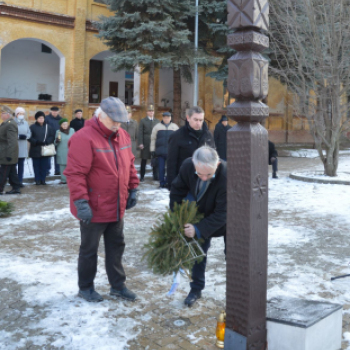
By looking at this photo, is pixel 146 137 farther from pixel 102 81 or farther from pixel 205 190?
pixel 102 81

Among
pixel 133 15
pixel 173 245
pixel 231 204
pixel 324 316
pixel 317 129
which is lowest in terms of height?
pixel 324 316

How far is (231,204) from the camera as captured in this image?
379 cm

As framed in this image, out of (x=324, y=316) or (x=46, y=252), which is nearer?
(x=324, y=316)

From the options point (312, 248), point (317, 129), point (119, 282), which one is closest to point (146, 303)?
point (119, 282)

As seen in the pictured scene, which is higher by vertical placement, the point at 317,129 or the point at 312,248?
the point at 317,129

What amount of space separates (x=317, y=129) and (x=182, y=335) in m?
11.1

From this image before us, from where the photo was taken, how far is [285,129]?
98.3 feet

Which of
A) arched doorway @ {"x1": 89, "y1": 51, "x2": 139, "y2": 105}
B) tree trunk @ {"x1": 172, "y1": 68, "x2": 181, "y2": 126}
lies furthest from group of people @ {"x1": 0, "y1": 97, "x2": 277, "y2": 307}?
arched doorway @ {"x1": 89, "y1": 51, "x2": 139, "y2": 105}

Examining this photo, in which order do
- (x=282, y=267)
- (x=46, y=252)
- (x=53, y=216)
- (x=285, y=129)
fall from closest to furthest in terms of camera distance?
1. (x=282, y=267)
2. (x=46, y=252)
3. (x=53, y=216)
4. (x=285, y=129)

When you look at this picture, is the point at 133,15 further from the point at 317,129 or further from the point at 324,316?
the point at 324,316

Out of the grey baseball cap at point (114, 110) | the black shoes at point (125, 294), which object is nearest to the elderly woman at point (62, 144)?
the black shoes at point (125, 294)

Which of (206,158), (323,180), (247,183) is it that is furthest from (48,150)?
(247,183)

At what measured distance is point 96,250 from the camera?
16.0ft

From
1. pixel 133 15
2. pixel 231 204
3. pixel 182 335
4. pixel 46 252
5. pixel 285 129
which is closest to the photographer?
pixel 231 204
